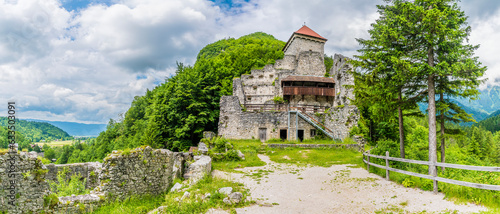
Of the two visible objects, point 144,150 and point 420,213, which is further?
point 144,150

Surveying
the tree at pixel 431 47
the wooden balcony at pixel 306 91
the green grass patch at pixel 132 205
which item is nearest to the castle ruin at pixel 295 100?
the wooden balcony at pixel 306 91

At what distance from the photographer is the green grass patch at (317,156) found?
15.4m

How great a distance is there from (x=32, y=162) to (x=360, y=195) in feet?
35.6

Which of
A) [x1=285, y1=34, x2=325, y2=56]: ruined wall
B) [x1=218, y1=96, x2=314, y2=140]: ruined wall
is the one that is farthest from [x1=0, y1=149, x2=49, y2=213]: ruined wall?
[x1=285, y1=34, x2=325, y2=56]: ruined wall

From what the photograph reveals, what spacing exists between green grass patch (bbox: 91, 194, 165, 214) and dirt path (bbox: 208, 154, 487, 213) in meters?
3.46

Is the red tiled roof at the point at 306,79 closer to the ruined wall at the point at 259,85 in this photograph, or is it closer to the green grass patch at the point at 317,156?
the ruined wall at the point at 259,85

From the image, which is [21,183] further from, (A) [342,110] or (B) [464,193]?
(A) [342,110]

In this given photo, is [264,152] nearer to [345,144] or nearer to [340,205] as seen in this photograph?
[345,144]

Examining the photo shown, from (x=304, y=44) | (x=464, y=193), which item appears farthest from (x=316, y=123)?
(x=304, y=44)

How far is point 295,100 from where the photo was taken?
1403 inches

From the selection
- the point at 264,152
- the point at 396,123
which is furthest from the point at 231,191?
the point at 396,123

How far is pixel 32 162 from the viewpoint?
24.4 ft

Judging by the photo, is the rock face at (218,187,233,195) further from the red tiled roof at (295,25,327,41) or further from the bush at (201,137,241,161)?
the red tiled roof at (295,25,327,41)

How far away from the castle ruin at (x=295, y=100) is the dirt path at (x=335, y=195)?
6.75 m
